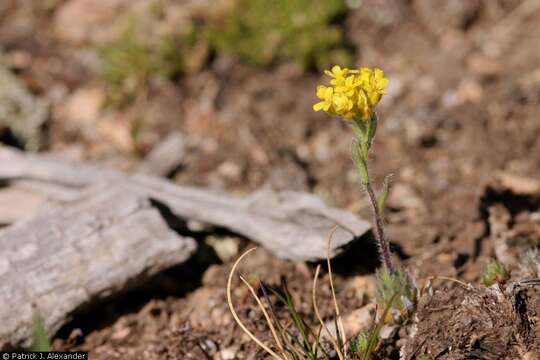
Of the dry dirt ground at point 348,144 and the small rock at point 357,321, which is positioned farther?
the dry dirt ground at point 348,144

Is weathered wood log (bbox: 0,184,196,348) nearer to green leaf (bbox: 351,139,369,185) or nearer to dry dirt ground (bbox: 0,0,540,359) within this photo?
dry dirt ground (bbox: 0,0,540,359)

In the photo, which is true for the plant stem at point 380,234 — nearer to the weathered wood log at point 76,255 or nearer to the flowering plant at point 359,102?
the flowering plant at point 359,102

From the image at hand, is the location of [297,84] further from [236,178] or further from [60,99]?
[60,99]

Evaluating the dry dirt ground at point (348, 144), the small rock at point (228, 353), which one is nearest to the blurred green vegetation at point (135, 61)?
the dry dirt ground at point (348, 144)

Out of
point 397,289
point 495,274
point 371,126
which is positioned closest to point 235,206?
point 397,289

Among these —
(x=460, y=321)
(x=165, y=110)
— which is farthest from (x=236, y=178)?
(x=460, y=321)

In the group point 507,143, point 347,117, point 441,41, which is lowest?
point 507,143

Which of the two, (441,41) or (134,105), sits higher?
(441,41)

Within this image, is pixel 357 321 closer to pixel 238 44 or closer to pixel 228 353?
pixel 228 353
